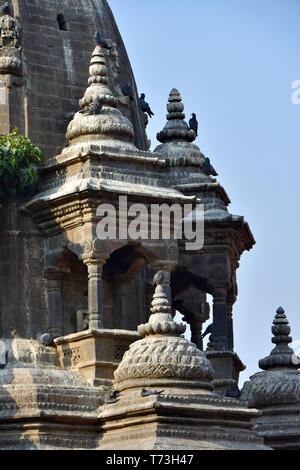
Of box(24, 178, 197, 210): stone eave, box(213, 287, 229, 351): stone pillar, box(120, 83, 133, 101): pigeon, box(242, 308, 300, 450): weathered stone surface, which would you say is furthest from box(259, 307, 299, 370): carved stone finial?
box(120, 83, 133, 101): pigeon

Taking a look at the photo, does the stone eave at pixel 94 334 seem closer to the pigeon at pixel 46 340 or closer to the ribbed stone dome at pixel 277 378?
→ the pigeon at pixel 46 340

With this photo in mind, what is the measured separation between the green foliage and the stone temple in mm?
441

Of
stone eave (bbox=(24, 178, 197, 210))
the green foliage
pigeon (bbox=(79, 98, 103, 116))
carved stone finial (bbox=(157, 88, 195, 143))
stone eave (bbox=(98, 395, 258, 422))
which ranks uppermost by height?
carved stone finial (bbox=(157, 88, 195, 143))

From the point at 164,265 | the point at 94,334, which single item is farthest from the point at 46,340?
the point at 164,265

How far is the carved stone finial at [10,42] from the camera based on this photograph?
178ft

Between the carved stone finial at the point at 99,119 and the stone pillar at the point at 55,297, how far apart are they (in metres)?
3.01

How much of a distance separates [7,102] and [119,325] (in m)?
5.72

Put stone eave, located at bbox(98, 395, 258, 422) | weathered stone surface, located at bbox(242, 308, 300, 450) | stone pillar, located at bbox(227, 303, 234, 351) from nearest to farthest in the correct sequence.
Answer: stone eave, located at bbox(98, 395, 258, 422) → weathered stone surface, located at bbox(242, 308, 300, 450) → stone pillar, located at bbox(227, 303, 234, 351)

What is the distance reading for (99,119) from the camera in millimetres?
53344

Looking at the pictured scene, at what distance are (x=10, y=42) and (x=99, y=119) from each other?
2.96 metres

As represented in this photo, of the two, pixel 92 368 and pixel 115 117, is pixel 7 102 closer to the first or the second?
pixel 115 117

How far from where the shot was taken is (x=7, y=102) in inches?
2122

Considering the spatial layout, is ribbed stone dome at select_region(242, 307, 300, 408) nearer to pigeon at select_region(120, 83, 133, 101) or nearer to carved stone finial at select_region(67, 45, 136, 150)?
carved stone finial at select_region(67, 45, 136, 150)

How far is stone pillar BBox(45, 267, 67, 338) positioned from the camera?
173 ft
